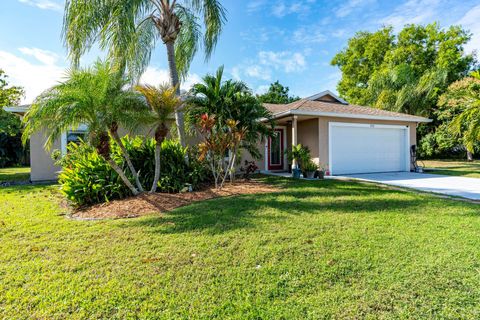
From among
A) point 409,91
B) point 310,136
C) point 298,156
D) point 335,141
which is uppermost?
point 409,91

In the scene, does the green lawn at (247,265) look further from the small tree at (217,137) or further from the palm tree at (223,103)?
the palm tree at (223,103)

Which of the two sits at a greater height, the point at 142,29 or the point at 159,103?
the point at 142,29

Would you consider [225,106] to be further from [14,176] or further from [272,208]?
[14,176]

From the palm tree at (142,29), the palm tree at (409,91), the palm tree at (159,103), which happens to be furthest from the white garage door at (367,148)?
the palm tree at (409,91)

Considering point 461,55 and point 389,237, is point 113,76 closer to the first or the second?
point 389,237

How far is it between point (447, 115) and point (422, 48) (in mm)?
11913

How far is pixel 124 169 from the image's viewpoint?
7.52 meters

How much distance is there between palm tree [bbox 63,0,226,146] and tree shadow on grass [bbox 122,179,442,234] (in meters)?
3.79

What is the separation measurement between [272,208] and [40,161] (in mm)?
10791

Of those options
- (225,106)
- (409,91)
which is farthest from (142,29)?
(409,91)

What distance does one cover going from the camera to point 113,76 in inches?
240

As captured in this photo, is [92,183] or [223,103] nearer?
[92,183]

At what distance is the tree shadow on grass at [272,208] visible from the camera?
4703mm

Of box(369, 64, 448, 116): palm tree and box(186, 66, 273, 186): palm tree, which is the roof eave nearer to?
box(186, 66, 273, 186): palm tree
